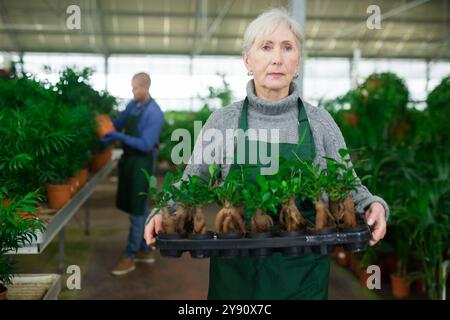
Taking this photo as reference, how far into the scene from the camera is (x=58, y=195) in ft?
9.29

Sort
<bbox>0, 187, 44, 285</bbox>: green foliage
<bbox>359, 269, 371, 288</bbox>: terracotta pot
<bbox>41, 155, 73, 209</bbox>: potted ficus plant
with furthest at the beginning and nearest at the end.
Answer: <bbox>359, 269, 371, 288</bbox>: terracotta pot < <bbox>41, 155, 73, 209</bbox>: potted ficus plant < <bbox>0, 187, 44, 285</bbox>: green foliage

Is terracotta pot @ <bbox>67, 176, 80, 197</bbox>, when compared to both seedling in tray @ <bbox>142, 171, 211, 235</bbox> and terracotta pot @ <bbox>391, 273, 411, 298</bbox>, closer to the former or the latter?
seedling in tray @ <bbox>142, 171, 211, 235</bbox>

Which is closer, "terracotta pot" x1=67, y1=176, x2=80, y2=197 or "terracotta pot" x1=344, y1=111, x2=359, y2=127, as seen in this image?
"terracotta pot" x1=67, y1=176, x2=80, y2=197

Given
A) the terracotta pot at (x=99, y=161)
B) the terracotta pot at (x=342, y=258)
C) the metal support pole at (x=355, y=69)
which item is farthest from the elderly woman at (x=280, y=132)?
the metal support pole at (x=355, y=69)

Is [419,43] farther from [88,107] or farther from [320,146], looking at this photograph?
[320,146]

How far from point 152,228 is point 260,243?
11.1 inches

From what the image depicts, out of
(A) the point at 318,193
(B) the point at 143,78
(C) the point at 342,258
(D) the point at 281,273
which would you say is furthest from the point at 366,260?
(A) the point at 318,193

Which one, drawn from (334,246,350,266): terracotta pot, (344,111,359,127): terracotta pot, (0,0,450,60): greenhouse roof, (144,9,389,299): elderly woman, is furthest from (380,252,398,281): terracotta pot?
(0,0,450,60): greenhouse roof

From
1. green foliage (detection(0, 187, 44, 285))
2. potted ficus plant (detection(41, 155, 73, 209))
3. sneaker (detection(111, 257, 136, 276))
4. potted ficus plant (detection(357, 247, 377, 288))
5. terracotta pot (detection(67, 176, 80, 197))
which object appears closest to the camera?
green foliage (detection(0, 187, 44, 285))

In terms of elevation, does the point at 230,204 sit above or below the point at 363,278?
above

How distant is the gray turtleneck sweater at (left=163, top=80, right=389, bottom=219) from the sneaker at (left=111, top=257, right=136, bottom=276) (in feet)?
8.55

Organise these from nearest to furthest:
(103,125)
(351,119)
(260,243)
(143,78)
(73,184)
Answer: (260,243)
(143,78)
(73,184)
(103,125)
(351,119)

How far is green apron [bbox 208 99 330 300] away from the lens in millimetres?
Answer: 1380

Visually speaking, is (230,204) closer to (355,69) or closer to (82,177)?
(82,177)
